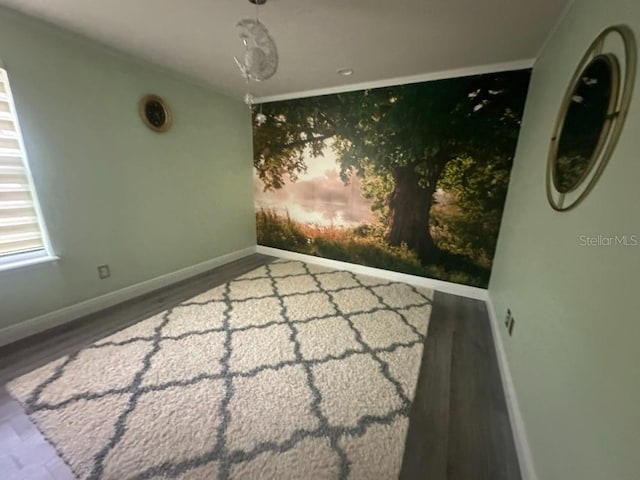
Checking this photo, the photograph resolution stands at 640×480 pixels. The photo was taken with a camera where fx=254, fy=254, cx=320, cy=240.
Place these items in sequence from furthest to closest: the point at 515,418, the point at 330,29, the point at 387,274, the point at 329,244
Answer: the point at 329,244
the point at 387,274
the point at 330,29
the point at 515,418

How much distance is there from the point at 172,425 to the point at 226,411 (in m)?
0.25

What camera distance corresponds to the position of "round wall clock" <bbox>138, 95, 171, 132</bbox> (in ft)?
7.69

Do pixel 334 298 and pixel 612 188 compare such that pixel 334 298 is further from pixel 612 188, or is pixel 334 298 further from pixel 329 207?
pixel 612 188

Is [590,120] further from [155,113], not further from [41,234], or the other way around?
[41,234]

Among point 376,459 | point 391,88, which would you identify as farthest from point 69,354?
point 391,88

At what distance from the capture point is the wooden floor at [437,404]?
43.9 inches

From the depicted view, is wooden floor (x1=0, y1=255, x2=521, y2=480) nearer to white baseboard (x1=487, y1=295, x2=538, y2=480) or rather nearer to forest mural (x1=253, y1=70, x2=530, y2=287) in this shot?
white baseboard (x1=487, y1=295, x2=538, y2=480)

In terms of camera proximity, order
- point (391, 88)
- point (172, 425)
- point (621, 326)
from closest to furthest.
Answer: point (621, 326), point (172, 425), point (391, 88)

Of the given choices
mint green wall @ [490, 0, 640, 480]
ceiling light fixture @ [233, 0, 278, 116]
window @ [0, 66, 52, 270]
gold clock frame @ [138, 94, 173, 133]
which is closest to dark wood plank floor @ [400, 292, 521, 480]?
mint green wall @ [490, 0, 640, 480]

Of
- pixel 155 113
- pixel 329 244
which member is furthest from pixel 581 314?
pixel 155 113

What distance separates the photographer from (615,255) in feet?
2.48

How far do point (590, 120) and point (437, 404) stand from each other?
1.52 meters

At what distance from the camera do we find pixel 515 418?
4.31ft

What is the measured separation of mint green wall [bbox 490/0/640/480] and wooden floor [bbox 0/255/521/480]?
186mm
